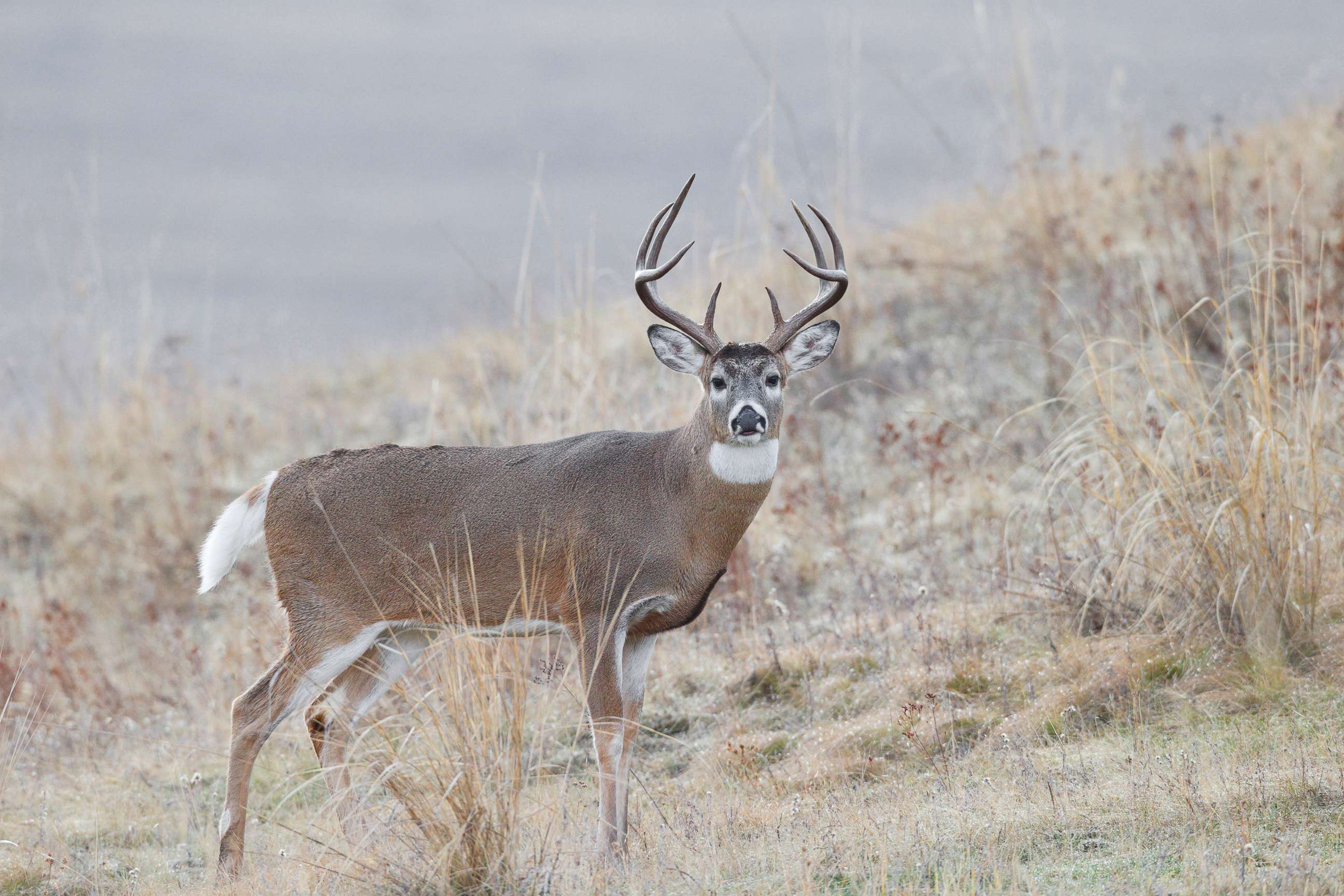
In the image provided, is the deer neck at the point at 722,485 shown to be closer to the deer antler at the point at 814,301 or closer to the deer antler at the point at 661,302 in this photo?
the deer antler at the point at 661,302

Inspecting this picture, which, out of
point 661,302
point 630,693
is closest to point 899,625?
point 630,693

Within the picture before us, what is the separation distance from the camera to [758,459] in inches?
204

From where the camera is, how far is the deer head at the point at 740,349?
16.8 ft

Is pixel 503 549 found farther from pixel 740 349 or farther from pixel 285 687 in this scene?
pixel 740 349

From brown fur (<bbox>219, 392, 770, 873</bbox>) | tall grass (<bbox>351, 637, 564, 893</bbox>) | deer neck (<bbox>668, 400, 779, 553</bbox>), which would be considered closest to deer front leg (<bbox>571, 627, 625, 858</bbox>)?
brown fur (<bbox>219, 392, 770, 873</bbox>)

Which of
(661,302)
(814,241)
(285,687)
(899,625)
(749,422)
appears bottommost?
(899,625)

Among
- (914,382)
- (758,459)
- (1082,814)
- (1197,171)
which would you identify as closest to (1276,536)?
(1082,814)

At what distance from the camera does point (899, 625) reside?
23.2ft

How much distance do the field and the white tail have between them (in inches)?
30.9

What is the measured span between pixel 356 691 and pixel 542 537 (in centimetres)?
121

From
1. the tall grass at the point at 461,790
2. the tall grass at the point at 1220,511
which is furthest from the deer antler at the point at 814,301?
the tall grass at the point at 461,790

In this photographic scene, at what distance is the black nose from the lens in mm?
4953

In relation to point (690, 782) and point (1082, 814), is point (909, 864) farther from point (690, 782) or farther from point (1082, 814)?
point (690, 782)

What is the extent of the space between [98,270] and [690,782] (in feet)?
29.2
